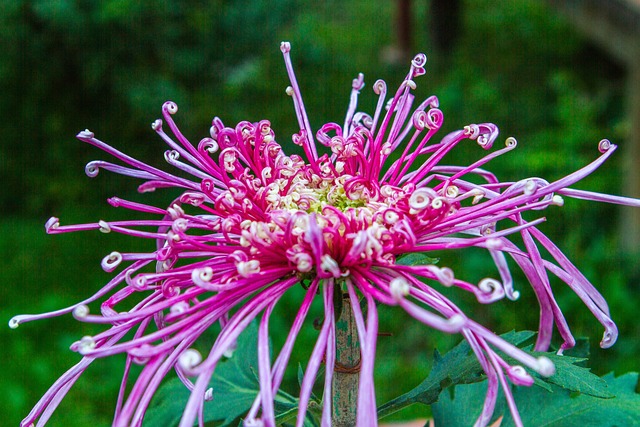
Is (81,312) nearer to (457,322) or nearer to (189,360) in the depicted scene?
(189,360)

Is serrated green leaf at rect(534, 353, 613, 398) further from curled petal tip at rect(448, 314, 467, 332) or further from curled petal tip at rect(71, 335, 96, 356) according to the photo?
curled petal tip at rect(71, 335, 96, 356)

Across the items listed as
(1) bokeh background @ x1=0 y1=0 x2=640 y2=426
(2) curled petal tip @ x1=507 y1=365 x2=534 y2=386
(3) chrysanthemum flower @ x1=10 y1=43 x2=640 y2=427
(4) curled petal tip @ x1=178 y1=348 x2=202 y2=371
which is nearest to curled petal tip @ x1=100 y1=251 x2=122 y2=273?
(3) chrysanthemum flower @ x1=10 y1=43 x2=640 y2=427

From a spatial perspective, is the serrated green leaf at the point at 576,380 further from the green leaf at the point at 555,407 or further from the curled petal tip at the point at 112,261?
the curled petal tip at the point at 112,261

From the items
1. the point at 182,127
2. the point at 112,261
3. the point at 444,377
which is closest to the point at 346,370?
the point at 444,377

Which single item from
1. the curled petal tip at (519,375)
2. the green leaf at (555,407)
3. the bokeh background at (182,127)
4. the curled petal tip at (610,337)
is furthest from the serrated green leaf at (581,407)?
the bokeh background at (182,127)

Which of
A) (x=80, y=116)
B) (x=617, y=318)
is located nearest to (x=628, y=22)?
(x=617, y=318)

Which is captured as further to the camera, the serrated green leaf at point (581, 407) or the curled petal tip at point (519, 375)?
the serrated green leaf at point (581, 407)

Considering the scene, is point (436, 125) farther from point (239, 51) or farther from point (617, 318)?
point (239, 51)

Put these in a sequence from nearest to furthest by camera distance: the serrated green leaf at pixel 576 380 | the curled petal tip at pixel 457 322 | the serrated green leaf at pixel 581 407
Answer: the curled petal tip at pixel 457 322, the serrated green leaf at pixel 576 380, the serrated green leaf at pixel 581 407
